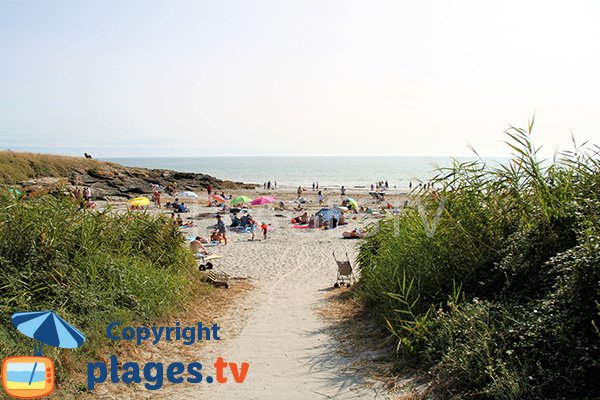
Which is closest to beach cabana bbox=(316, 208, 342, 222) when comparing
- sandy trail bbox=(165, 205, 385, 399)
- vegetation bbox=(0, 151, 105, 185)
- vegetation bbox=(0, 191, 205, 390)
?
sandy trail bbox=(165, 205, 385, 399)

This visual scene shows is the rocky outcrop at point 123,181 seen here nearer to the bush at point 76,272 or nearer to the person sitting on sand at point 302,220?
the person sitting on sand at point 302,220

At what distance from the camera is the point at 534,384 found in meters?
3.39

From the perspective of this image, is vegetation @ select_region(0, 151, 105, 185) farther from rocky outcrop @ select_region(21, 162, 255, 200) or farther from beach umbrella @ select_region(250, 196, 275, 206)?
beach umbrella @ select_region(250, 196, 275, 206)

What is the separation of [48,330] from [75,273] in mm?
1566

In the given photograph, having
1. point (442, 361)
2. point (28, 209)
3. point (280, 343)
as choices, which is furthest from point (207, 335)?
point (442, 361)

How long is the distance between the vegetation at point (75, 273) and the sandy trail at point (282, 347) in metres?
1.10

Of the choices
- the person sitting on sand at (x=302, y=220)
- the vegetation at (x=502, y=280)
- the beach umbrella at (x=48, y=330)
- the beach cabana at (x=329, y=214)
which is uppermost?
the vegetation at (x=502, y=280)

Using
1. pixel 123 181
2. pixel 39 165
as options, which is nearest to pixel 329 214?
pixel 123 181

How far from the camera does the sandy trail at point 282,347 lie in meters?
4.63

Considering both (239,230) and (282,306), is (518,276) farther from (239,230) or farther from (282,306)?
(239,230)

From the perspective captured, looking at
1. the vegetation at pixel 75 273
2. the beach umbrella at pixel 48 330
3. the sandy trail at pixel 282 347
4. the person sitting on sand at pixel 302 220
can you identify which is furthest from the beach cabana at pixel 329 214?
the beach umbrella at pixel 48 330

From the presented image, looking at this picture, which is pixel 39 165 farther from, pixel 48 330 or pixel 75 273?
pixel 48 330

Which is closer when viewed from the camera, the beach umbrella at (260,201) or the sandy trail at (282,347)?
the sandy trail at (282,347)

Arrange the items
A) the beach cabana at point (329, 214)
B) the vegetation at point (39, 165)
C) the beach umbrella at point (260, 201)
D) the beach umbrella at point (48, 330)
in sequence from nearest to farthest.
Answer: the beach umbrella at point (48, 330) → the beach cabana at point (329, 214) → the beach umbrella at point (260, 201) → the vegetation at point (39, 165)
